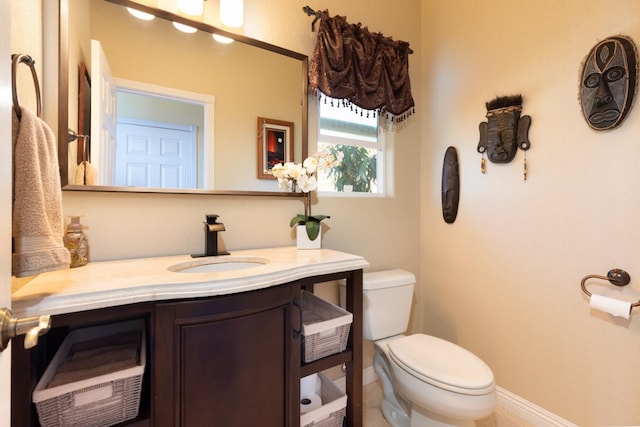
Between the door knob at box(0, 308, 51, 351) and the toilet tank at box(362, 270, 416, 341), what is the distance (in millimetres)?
1340

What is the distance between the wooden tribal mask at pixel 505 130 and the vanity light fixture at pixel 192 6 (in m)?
1.61

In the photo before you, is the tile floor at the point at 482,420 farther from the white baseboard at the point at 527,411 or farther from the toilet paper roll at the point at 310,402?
the toilet paper roll at the point at 310,402

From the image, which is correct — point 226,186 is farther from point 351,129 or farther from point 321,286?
point 351,129

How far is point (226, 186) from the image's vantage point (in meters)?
1.48

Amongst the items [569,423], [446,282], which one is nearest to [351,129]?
[446,282]

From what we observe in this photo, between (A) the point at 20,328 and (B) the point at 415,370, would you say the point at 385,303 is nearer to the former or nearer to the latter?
(B) the point at 415,370

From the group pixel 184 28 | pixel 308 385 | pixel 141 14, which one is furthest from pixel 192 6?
pixel 308 385

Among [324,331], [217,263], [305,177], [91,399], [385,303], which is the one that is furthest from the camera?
[385,303]

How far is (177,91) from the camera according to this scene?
137 centimetres

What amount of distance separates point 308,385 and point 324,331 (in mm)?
430

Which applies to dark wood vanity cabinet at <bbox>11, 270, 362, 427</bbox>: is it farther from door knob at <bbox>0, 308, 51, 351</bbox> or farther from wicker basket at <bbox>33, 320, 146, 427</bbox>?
door knob at <bbox>0, 308, 51, 351</bbox>

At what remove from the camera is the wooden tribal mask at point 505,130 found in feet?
5.31

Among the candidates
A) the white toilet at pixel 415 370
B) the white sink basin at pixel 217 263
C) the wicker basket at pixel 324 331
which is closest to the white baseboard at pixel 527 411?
the white toilet at pixel 415 370

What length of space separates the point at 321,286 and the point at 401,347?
543 mm
